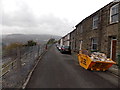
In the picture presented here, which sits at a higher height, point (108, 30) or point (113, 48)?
point (108, 30)

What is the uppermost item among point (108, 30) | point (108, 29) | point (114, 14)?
point (114, 14)

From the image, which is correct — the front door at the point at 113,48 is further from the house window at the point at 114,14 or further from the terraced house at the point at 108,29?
the house window at the point at 114,14

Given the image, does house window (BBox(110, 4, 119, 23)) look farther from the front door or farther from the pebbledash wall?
the front door

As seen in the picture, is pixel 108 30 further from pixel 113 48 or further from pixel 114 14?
pixel 113 48

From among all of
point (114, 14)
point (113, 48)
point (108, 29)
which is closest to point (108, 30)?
point (108, 29)

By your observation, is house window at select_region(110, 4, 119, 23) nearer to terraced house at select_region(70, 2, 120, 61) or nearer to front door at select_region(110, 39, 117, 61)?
terraced house at select_region(70, 2, 120, 61)

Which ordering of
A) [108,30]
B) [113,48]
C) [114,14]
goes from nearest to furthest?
[114,14]
[113,48]
[108,30]

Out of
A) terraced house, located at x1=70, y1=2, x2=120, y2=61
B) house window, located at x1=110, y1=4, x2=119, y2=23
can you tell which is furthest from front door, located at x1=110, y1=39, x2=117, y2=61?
house window, located at x1=110, y1=4, x2=119, y2=23

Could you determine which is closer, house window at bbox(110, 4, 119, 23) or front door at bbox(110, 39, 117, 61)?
house window at bbox(110, 4, 119, 23)

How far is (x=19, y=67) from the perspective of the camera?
6211mm

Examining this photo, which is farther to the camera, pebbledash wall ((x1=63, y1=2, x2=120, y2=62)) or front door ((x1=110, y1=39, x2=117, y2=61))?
front door ((x1=110, y1=39, x2=117, y2=61))

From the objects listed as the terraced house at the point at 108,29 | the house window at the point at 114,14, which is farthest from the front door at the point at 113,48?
the house window at the point at 114,14

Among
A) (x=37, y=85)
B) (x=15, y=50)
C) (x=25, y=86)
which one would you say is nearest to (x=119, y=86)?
(x=37, y=85)

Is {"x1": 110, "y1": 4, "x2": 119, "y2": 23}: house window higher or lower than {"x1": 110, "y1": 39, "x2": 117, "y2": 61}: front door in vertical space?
higher
